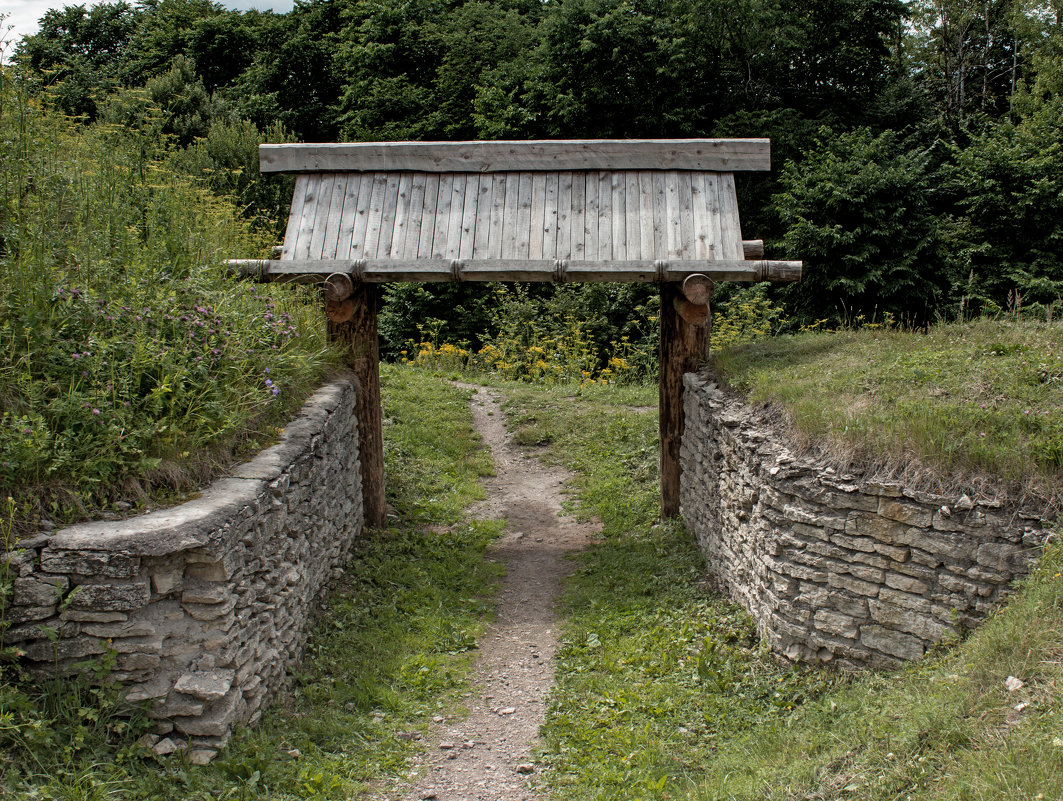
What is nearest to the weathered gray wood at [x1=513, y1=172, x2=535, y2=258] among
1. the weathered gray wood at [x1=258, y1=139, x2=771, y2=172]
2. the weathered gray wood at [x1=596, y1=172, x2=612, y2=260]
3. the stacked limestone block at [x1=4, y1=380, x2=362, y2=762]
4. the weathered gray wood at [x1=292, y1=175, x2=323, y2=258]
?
the weathered gray wood at [x1=258, y1=139, x2=771, y2=172]

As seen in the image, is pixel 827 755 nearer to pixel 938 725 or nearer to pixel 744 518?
pixel 938 725

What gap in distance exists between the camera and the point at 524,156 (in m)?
7.55

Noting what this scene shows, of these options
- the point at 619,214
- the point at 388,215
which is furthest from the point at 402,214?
the point at 619,214

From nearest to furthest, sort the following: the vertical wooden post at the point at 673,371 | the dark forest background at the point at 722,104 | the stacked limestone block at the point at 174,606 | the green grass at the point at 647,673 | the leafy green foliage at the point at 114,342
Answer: the stacked limestone block at the point at 174,606, the leafy green foliage at the point at 114,342, the green grass at the point at 647,673, the vertical wooden post at the point at 673,371, the dark forest background at the point at 722,104

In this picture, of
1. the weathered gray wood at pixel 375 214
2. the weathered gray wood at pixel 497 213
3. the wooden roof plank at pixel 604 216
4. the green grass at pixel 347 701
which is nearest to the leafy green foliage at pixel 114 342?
the weathered gray wood at pixel 375 214

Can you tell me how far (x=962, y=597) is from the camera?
15.1 ft

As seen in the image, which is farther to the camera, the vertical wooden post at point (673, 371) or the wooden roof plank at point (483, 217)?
the vertical wooden post at point (673, 371)

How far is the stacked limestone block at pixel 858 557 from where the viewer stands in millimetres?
4516

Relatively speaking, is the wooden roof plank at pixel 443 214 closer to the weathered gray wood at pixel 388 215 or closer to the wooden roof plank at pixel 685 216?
the weathered gray wood at pixel 388 215

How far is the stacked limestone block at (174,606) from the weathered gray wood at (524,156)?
3.83 m

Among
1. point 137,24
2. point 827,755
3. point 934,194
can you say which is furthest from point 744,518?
point 137,24

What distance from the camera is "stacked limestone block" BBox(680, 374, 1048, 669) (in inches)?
178

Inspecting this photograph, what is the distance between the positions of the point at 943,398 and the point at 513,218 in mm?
3937

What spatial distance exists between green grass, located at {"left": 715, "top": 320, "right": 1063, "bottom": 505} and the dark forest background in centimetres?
643
